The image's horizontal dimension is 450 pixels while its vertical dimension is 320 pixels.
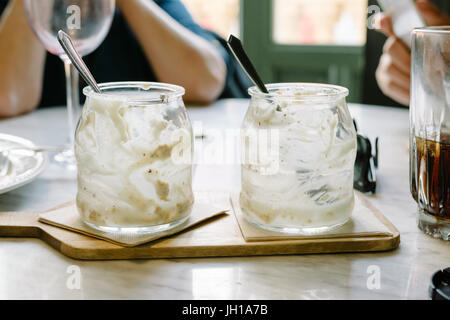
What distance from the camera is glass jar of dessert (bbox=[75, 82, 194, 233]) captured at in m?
0.59

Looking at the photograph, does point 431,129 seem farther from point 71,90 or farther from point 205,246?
point 71,90

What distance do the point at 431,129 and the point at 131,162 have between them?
0.37 metres

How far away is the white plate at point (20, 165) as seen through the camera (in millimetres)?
747

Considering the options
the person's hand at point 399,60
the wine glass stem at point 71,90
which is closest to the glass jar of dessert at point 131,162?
the wine glass stem at point 71,90

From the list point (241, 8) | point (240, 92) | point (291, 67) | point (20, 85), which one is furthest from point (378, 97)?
point (20, 85)

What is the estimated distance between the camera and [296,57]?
3.43 m

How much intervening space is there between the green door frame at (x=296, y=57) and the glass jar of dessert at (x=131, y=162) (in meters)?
2.84

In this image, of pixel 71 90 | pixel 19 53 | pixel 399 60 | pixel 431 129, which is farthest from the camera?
pixel 19 53

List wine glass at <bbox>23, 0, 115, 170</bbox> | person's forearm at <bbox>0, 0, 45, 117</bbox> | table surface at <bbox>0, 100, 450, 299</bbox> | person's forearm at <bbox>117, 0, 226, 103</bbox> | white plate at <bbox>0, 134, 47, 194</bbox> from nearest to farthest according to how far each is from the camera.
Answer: table surface at <bbox>0, 100, 450, 299</bbox> < white plate at <bbox>0, 134, 47, 194</bbox> < wine glass at <bbox>23, 0, 115, 170</bbox> < person's forearm at <bbox>0, 0, 45, 117</bbox> < person's forearm at <bbox>117, 0, 226, 103</bbox>

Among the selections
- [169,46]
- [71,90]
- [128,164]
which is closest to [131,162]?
[128,164]

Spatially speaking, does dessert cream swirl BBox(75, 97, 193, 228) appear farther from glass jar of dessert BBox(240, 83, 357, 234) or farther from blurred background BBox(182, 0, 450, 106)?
blurred background BBox(182, 0, 450, 106)

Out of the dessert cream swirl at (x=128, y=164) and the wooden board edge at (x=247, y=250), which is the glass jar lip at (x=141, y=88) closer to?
the dessert cream swirl at (x=128, y=164)

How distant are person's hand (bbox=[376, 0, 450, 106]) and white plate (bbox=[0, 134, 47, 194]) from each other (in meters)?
0.87

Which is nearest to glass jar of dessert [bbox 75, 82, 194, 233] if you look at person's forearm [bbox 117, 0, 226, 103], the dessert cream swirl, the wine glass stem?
the dessert cream swirl
